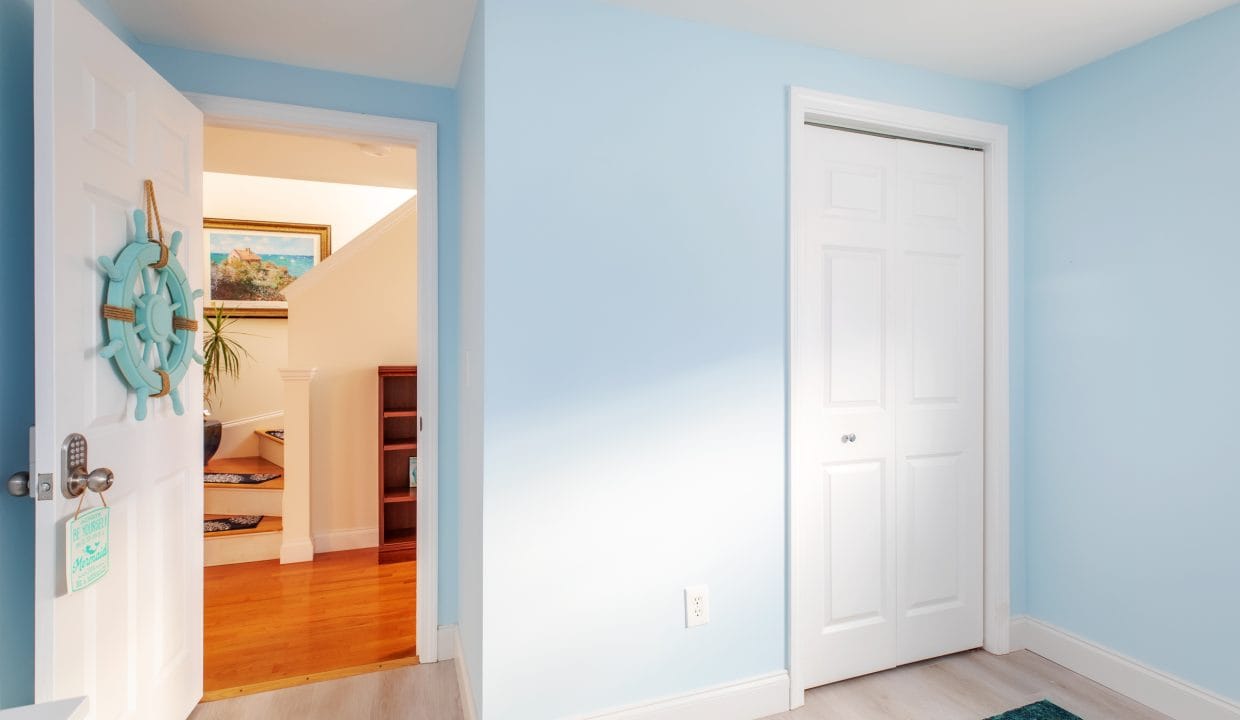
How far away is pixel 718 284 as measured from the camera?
207 cm

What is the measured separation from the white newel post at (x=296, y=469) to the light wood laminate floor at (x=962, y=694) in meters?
2.99

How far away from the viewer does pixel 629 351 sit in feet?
6.42

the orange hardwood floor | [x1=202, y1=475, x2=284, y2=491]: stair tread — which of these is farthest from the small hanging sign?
[x1=202, y1=475, x2=284, y2=491]: stair tread

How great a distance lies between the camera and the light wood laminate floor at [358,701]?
2.13m

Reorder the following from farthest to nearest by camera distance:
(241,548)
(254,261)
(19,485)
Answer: (254,261) < (241,548) < (19,485)

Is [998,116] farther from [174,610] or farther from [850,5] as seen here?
[174,610]

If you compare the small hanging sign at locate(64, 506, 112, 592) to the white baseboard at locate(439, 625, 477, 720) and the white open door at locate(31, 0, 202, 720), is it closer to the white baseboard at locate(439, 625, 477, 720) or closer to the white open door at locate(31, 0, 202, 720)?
the white open door at locate(31, 0, 202, 720)

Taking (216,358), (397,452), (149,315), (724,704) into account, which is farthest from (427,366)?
(216,358)

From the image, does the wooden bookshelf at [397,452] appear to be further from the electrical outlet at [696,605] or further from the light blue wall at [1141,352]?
the light blue wall at [1141,352]

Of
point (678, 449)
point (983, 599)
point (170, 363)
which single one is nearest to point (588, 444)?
point (678, 449)

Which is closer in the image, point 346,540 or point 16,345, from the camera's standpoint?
point 16,345

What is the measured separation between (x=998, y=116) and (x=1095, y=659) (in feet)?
7.07

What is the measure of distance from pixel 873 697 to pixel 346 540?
3.20 m

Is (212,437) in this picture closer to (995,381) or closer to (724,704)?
(724,704)
